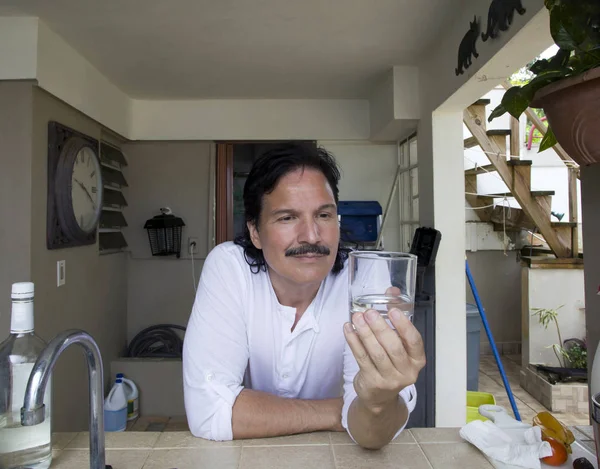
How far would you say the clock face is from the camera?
271cm

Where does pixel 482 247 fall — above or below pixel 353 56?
below

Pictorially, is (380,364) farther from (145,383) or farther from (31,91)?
(145,383)

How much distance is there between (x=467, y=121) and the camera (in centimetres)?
347

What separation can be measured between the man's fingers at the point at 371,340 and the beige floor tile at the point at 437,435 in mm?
328

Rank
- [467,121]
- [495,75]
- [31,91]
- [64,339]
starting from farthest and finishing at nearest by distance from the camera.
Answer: [467,121], [31,91], [495,75], [64,339]

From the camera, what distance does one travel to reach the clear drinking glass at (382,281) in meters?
0.66

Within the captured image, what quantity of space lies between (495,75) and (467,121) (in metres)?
1.48

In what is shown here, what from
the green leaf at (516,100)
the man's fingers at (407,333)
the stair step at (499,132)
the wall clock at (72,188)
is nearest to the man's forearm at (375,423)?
the man's fingers at (407,333)

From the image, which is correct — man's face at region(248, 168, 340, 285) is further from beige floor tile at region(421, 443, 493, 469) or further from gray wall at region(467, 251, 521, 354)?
gray wall at region(467, 251, 521, 354)

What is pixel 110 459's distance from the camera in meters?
0.88

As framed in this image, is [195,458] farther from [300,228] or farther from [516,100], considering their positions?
[516,100]

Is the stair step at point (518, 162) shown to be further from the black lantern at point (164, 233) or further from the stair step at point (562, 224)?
the black lantern at point (164, 233)

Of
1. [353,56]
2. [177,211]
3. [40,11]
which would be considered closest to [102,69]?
[40,11]

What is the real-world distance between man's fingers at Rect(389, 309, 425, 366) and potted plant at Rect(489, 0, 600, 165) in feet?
1.69
